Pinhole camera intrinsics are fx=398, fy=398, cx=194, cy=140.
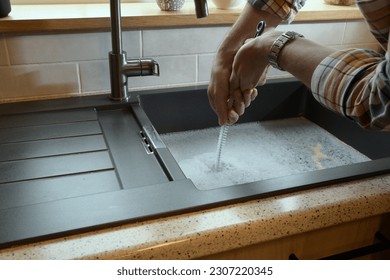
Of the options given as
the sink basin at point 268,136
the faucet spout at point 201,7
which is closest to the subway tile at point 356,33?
the sink basin at point 268,136

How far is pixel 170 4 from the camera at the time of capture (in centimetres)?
103

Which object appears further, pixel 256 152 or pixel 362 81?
pixel 256 152

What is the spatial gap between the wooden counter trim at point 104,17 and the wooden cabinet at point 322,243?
0.62 meters

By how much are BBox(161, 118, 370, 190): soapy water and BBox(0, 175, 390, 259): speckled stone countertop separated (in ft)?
1.00

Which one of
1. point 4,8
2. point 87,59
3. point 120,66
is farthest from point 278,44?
point 4,8

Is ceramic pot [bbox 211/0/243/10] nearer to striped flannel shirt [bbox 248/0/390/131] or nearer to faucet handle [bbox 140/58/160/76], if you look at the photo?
faucet handle [bbox 140/58/160/76]

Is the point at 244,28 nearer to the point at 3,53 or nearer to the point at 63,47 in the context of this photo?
the point at 63,47

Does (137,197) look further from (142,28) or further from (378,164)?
(142,28)

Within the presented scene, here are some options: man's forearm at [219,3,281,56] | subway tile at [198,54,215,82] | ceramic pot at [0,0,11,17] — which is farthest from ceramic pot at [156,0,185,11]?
ceramic pot at [0,0,11,17]

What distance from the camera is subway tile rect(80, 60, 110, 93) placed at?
3.25 feet

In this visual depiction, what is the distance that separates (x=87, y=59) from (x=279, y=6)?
48 cm

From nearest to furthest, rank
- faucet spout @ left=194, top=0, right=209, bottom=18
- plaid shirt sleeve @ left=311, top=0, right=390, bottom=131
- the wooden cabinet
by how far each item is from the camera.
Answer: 1. plaid shirt sleeve @ left=311, top=0, right=390, bottom=131
2. the wooden cabinet
3. faucet spout @ left=194, top=0, right=209, bottom=18

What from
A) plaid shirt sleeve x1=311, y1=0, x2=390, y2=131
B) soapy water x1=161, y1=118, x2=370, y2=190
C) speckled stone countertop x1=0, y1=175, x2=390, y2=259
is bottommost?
soapy water x1=161, y1=118, x2=370, y2=190

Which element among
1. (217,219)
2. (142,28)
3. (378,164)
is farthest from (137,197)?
(142,28)
